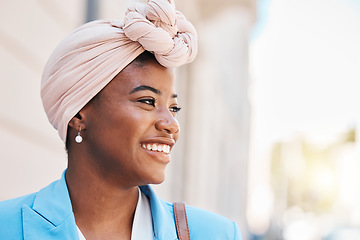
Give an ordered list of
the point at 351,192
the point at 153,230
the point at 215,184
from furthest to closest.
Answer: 1. the point at 351,192
2. the point at 215,184
3. the point at 153,230

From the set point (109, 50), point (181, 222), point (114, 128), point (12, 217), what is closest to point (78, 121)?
point (114, 128)

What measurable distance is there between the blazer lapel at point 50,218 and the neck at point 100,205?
0.06 meters

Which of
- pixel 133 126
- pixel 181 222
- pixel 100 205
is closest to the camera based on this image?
pixel 133 126

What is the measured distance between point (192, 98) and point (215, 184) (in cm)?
569

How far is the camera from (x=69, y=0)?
15.0 ft

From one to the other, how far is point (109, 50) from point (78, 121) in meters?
0.30

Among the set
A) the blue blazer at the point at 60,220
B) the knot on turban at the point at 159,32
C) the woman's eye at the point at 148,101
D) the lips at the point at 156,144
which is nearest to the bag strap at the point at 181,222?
the blue blazer at the point at 60,220

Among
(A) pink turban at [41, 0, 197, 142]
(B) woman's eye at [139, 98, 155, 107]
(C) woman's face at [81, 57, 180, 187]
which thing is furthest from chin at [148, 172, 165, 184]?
(A) pink turban at [41, 0, 197, 142]

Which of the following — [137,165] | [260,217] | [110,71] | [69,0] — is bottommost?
[137,165]

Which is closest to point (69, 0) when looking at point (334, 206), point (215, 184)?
point (215, 184)

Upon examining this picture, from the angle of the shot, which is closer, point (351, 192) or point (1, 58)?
point (1, 58)

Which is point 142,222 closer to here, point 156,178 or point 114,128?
point 156,178

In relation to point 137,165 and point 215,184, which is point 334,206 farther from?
point 137,165

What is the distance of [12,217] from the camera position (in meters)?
2.11
